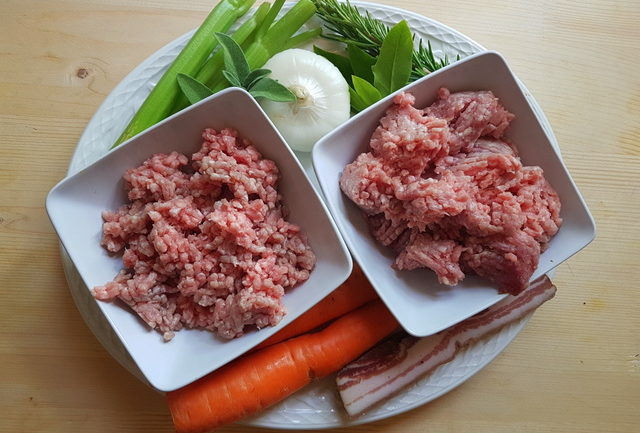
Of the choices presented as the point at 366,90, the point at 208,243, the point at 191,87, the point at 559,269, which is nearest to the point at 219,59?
the point at 191,87

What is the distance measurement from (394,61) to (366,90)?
12cm

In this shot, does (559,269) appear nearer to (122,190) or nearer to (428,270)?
(428,270)

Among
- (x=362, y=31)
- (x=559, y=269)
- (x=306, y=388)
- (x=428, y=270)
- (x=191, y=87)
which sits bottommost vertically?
(x=306, y=388)

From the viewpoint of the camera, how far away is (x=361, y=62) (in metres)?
1.75

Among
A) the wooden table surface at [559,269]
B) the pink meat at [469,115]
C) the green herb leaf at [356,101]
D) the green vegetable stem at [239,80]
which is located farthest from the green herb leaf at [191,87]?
the pink meat at [469,115]

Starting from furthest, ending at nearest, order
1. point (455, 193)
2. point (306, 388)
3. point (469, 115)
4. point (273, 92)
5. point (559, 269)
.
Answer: point (559, 269) < point (306, 388) < point (273, 92) < point (469, 115) < point (455, 193)

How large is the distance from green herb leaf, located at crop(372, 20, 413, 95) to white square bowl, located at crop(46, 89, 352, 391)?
43 centimetres

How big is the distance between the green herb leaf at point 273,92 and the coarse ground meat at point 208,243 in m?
0.18

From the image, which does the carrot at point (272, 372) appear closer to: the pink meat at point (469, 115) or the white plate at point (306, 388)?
the white plate at point (306, 388)

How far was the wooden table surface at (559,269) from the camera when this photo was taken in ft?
5.79

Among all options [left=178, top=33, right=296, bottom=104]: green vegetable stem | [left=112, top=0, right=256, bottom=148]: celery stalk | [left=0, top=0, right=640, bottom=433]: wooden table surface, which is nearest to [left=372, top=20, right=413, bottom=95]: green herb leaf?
[left=178, top=33, right=296, bottom=104]: green vegetable stem

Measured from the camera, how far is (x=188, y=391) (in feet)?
5.26

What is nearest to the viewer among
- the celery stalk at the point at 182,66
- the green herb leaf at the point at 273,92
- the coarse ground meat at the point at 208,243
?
the coarse ground meat at the point at 208,243

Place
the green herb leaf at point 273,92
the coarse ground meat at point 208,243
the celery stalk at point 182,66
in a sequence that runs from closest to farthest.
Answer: the coarse ground meat at point 208,243, the green herb leaf at point 273,92, the celery stalk at point 182,66
